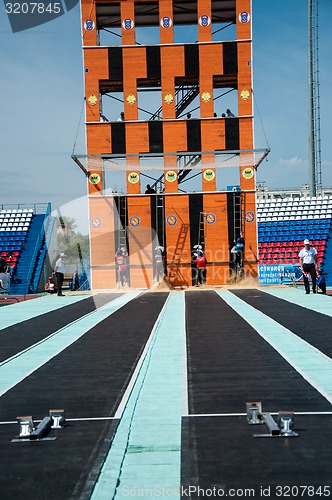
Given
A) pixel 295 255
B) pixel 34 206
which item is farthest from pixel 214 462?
pixel 34 206

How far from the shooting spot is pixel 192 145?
80.9 feet

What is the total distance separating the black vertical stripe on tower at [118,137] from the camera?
24.7 metres

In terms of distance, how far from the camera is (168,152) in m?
24.5

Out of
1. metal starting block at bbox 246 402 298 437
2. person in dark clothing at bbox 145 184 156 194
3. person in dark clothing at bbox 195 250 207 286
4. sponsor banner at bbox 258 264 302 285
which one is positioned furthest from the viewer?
sponsor banner at bbox 258 264 302 285

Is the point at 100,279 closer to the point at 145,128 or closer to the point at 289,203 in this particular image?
the point at 145,128

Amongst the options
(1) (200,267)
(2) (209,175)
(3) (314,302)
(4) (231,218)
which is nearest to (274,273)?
(4) (231,218)

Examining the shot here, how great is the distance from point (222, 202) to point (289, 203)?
12.9m

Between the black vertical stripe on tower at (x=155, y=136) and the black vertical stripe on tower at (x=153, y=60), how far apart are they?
2161 mm

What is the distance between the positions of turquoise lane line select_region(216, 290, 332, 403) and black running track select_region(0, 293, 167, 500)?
1.88m

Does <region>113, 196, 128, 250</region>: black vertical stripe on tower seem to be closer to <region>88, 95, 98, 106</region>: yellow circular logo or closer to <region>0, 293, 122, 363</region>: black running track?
<region>88, 95, 98, 106</region>: yellow circular logo

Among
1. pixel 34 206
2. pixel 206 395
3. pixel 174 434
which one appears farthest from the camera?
pixel 34 206

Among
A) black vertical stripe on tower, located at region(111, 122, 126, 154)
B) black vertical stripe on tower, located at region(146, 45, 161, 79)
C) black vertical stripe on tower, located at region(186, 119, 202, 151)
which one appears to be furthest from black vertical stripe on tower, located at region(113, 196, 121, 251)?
black vertical stripe on tower, located at region(146, 45, 161, 79)

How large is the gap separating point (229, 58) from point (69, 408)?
72.6 ft

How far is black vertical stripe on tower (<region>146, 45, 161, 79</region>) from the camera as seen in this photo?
25000mm
